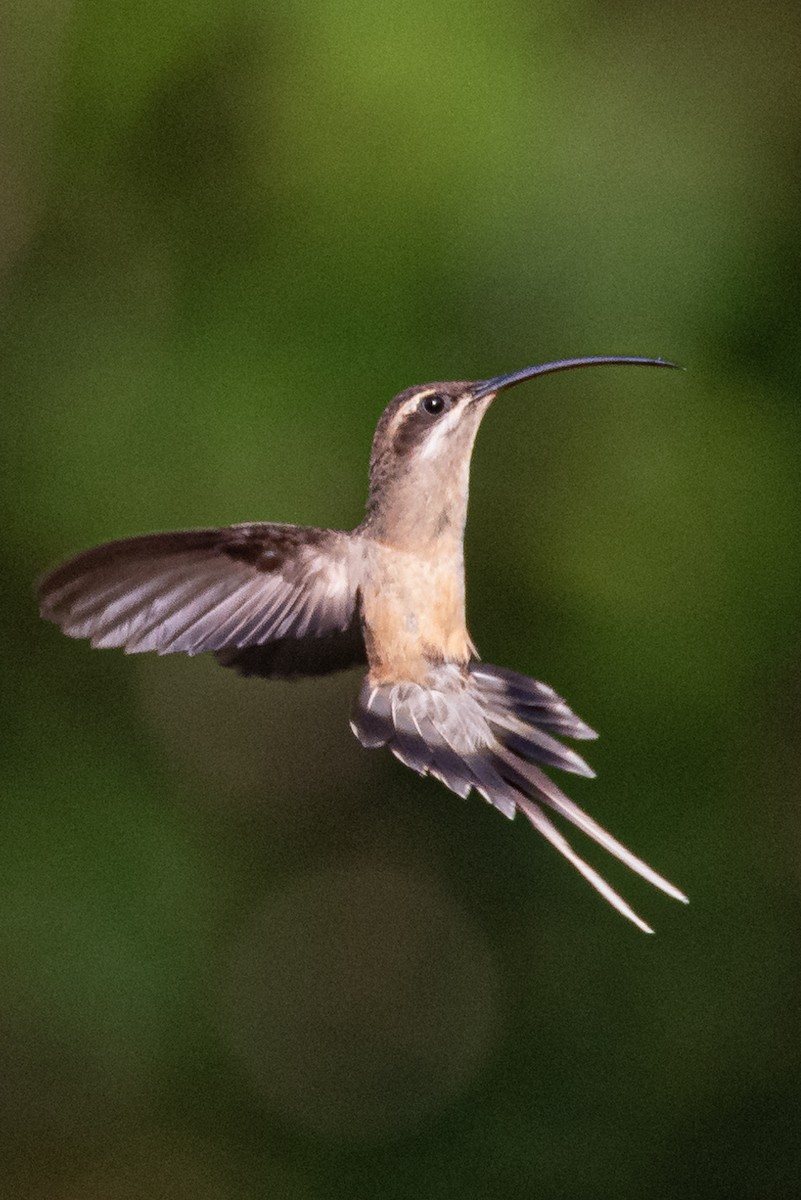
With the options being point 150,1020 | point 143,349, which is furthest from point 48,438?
point 150,1020

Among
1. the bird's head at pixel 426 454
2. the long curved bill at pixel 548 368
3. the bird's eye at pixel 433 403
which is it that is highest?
the long curved bill at pixel 548 368

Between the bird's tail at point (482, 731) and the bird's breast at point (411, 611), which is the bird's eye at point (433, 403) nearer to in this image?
the bird's breast at point (411, 611)

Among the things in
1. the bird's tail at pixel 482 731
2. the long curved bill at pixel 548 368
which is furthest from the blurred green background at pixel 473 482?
the long curved bill at pixel 548 368

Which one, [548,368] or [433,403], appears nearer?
[548,368]

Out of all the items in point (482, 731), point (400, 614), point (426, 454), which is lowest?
point (482, 731)

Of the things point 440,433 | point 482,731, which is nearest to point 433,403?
point 440,433

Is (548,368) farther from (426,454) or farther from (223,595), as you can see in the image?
(223,595)

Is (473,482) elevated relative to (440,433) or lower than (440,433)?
lower

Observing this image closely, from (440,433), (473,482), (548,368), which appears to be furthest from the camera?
(473,482)
